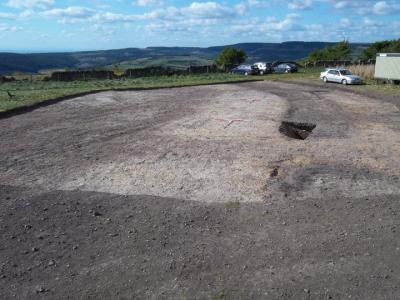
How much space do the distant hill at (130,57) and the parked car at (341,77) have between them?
66629 mm

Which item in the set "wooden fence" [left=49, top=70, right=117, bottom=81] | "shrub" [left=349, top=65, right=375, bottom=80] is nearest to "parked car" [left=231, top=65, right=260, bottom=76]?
"shrub" [left=349, top=65, right=375, bottom=80]

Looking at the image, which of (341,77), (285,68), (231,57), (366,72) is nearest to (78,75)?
(341,77)

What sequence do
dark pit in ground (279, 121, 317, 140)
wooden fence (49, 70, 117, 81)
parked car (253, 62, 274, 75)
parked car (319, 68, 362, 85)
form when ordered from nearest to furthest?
dark pit in ground (279, 121, 317, 140), parked car (319, 68, 362, 85), wooden fence (49, 70, 117, 81), parked car (253, 62, 274, 75)

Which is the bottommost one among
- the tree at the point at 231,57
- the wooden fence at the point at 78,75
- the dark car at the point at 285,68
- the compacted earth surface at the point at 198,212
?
the compacted earth surface at the point at 198,212

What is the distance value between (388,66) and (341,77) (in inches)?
142

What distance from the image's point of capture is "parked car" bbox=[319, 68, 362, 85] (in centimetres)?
3516

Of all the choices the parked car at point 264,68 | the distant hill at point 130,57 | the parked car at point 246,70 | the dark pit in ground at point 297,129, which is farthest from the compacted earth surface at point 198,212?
the distant hill at point 130,57

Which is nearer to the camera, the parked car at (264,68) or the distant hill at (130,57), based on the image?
the parked car at (264,68)

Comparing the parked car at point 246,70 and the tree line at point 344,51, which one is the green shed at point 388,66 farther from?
the tree line at point 344,51

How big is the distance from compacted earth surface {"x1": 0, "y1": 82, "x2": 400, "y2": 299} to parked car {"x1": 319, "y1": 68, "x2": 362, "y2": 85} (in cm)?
2038

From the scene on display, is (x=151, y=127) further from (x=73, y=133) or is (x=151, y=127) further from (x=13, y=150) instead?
(x=13, y=150)

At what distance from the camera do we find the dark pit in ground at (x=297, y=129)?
1509cm

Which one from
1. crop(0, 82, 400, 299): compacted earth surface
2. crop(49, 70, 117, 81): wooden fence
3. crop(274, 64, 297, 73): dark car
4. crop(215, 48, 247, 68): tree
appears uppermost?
crop(215, 48, 247, 68): tree

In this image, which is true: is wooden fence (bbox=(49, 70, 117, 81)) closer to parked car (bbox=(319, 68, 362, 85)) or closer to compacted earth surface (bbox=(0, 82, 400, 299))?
parked car (bbox=(319, 68, 362, 85))
